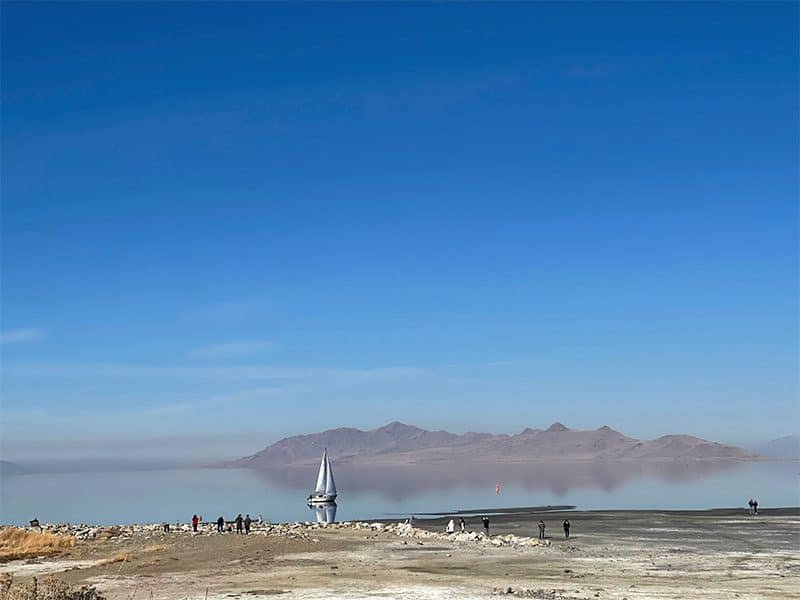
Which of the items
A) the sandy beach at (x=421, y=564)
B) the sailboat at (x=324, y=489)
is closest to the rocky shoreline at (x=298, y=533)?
the sandy beach at (x=421, y=564)

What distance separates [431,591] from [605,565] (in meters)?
11.4

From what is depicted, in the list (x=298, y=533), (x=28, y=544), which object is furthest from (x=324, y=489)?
(x=28, y=544)

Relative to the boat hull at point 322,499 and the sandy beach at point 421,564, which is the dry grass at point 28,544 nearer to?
the sandy beach at point 421,564

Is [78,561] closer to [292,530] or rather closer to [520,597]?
[292,530]

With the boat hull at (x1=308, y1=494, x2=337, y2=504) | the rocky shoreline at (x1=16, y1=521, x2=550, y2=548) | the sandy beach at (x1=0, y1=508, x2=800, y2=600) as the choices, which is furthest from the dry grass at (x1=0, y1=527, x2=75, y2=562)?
the boat hull at (x1=308, y1=494, x2=337, y2=504)

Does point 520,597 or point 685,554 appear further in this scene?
point 685,554

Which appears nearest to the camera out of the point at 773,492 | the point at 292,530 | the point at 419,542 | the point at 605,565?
the point at 605,565

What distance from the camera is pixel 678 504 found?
341 feet

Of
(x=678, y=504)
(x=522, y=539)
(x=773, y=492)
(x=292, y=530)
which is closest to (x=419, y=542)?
(x=522, y=539)

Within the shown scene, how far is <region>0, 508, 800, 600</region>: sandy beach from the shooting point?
98.6 ft

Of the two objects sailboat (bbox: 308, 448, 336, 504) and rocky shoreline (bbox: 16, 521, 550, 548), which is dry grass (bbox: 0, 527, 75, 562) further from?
sailboat (bbox: 308, 448, 336, 504)

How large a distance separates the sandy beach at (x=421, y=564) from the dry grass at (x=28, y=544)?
0.89 m

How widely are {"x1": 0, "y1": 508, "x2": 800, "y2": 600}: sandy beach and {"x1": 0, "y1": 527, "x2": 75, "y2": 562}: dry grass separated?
894 millimetres

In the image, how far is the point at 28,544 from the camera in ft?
142
